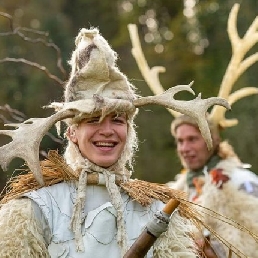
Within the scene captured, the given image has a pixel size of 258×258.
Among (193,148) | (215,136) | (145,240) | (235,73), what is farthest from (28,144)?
(235,73)

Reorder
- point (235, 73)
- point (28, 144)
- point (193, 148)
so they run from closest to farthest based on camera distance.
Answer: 1. point (28, 144)
2. point (193, 148)
3. point (235, 73)

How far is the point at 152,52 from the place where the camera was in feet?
58.4

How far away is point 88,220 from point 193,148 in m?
2.19

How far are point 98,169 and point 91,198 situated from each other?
119mm

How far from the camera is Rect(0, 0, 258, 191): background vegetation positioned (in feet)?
47.5

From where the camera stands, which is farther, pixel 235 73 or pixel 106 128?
pixel 235 73

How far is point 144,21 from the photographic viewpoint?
18750 mm

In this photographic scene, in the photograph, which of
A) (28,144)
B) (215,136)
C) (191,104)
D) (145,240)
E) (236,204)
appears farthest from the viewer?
(215,136)

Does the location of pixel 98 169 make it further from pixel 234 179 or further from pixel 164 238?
pixel 234 179

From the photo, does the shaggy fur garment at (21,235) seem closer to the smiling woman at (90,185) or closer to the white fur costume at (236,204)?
the smiling woman at (90,185)

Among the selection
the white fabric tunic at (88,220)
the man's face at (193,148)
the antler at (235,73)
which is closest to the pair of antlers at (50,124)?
the white fabric tunic at (88,220)

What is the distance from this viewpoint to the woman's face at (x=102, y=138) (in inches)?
138

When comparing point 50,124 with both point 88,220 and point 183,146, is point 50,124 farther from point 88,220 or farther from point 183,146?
point 183,146

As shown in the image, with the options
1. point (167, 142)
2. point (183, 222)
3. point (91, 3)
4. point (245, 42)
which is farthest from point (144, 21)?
point (183, 222)
